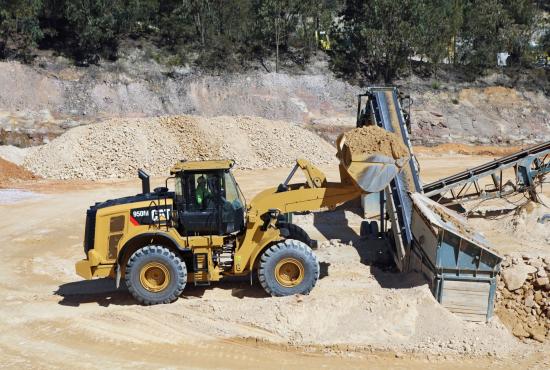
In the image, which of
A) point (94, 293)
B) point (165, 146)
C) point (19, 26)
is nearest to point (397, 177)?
point (94, 293)

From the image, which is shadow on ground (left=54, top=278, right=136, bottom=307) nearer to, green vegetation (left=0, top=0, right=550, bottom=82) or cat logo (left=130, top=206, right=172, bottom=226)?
cat logo (left=130, top=206, right=172, bottom=226)

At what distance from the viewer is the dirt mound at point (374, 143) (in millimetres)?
9227

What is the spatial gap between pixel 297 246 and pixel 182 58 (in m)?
25.9

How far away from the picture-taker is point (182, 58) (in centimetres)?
3322

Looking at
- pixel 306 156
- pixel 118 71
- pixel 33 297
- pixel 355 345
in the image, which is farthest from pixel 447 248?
pixel 118 71

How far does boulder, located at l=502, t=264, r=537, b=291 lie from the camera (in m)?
9.05

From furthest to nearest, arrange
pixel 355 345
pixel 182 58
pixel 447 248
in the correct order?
pixel 182 58
pixel 447 248
pixel 355 345

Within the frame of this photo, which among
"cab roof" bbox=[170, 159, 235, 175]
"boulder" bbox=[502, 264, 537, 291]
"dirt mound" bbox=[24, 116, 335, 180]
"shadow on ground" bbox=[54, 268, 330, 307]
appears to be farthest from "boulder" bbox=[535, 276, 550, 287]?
"dirt mound" bbox=[24, 116, 335, 180]

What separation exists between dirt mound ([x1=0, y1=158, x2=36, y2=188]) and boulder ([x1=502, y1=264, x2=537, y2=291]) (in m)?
18.1

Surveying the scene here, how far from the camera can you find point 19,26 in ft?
101

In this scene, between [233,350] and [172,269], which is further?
[172,269]

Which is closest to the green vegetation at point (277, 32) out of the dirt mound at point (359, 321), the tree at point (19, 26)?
the tree at point (19, 26)

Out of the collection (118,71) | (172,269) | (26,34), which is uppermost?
(26,34)

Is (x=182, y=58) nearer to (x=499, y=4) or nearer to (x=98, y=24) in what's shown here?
(x=98, y=24)
